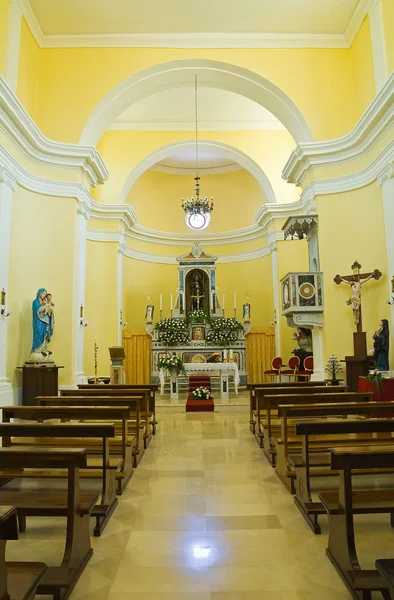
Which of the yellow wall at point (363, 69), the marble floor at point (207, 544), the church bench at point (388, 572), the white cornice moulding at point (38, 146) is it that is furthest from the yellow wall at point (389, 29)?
the church bench at point (388, 572)

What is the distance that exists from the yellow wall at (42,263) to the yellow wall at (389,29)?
672 centimetres

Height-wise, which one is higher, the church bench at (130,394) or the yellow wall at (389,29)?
Result: the yellow wall at (389,29)

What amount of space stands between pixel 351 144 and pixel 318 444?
7155 mm

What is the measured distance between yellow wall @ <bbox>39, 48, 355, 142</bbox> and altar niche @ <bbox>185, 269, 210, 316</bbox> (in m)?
6.57

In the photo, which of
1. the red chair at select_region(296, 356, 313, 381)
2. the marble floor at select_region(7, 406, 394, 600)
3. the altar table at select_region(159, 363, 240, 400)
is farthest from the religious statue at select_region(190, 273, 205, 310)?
the marble floor at select_region(7, 406, 394, 600)

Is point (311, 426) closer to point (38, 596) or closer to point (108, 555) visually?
point (108, 555)

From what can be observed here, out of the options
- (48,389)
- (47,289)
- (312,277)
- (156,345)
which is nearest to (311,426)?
(48,389)

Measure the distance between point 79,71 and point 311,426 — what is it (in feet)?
31.4

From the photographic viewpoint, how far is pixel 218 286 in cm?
1616

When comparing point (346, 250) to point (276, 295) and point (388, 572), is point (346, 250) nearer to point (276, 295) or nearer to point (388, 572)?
point (276, 295)

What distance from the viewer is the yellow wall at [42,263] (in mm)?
8414

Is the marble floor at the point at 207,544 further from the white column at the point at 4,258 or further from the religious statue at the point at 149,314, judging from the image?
the religious statue at the point at 149,314

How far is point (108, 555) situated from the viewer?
2.73 metres

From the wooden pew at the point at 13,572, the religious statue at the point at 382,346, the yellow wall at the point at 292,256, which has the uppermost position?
the yellow wall at the point at 292,256
